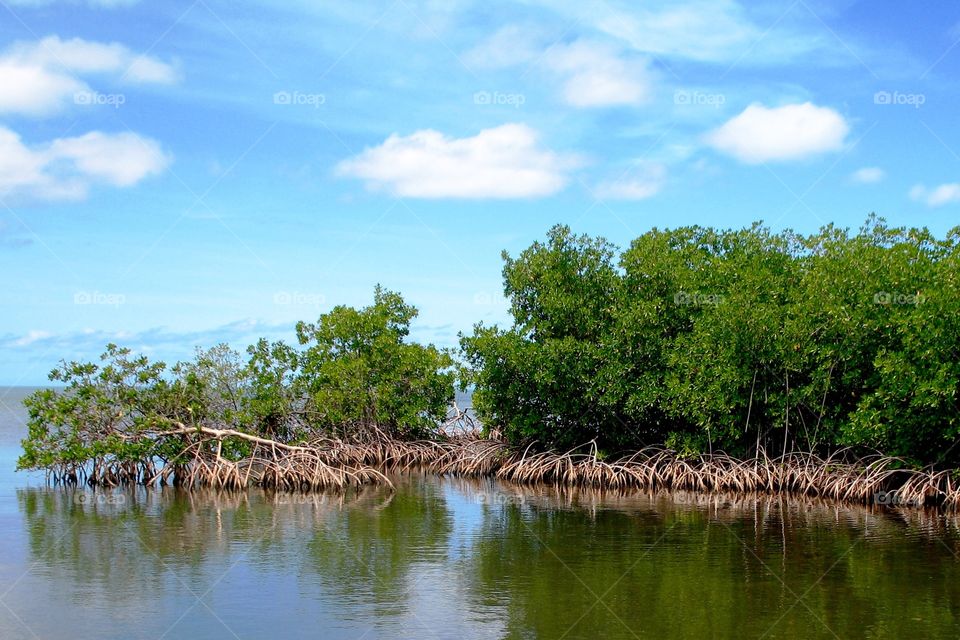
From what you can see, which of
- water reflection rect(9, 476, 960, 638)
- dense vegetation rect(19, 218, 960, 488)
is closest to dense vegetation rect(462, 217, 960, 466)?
dense vegetation rect(19, 218, 960, 488)

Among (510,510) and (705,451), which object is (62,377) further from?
(705,451)

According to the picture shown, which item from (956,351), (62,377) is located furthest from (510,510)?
(62,377)

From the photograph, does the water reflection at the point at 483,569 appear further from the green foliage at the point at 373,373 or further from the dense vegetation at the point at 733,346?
the green foliage at the point at 373,373

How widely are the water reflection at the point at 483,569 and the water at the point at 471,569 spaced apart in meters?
0.04

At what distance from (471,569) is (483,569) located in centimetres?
17

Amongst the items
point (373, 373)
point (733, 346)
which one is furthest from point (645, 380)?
point (373, 373)

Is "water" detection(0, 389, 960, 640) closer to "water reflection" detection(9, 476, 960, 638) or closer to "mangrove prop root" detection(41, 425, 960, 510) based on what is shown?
"water reflection" detection(9, 476, 960, 638)

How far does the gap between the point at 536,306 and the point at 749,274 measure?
556 cm

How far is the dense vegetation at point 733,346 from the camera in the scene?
1784cm

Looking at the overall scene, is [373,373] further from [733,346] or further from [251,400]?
[733,346]

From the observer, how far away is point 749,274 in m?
20.4

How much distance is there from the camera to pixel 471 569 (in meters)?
13.0

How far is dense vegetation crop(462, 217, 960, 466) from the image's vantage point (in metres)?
17.8

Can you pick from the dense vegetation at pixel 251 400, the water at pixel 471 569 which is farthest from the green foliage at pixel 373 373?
the water at pixel 471 569
